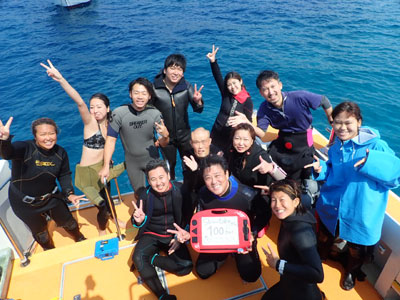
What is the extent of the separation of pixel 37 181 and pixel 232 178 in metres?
2.59

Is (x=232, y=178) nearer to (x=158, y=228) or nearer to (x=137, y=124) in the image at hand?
(x=158, y=228)

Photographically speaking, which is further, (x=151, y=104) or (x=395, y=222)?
Answer: (x=151, y=104)

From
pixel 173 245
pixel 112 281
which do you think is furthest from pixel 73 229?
pixel 173 245

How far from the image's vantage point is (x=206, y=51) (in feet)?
44.8

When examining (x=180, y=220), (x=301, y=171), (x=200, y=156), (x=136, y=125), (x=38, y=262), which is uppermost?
(x=136, y=125)

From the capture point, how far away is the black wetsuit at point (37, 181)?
10.5ft

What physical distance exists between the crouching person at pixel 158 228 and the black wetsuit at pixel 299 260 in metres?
1.23

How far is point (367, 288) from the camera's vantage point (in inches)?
122

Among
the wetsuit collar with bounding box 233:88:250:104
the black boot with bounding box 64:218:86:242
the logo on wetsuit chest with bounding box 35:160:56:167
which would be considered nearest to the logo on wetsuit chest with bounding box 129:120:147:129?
the logo on wetsuit chest with bounding box 35:160:56:167

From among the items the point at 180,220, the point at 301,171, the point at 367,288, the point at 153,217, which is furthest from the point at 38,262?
the point at 367,288

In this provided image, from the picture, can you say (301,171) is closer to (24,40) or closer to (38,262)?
(38,262)

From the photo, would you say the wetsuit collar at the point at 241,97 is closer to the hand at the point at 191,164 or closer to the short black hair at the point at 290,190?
the hand at the point at 191,164

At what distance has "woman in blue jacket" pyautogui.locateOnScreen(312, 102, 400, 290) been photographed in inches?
91.5

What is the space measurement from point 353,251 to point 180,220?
2.13 m
